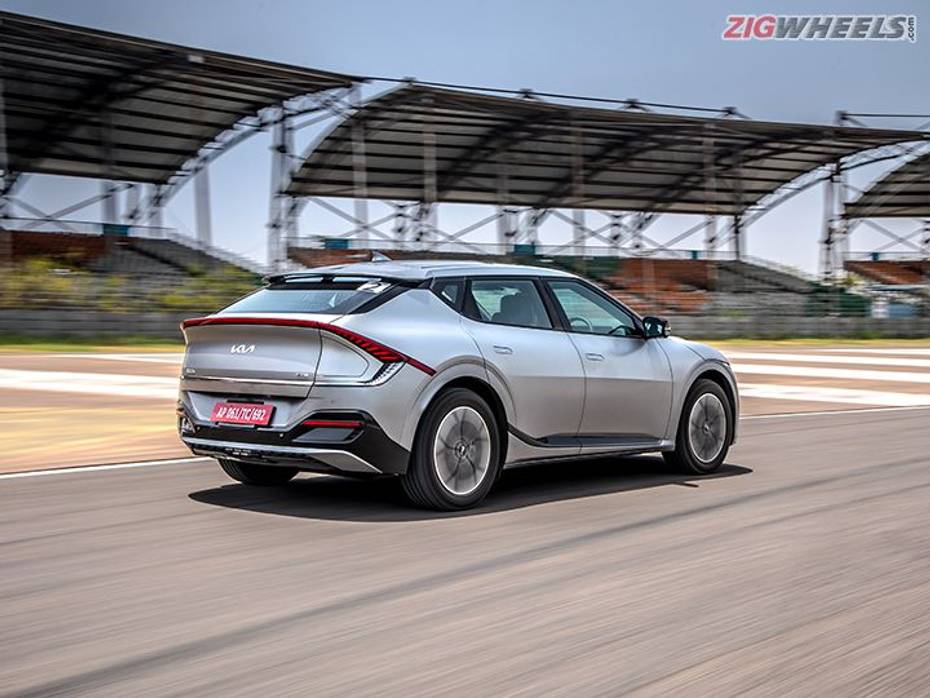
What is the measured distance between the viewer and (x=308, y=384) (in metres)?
6.63

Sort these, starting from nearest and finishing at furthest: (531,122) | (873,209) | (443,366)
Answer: (443,366) → (531,122) → (873,209)

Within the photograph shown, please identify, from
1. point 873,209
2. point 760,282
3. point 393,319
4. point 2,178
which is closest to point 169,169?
point 2,178

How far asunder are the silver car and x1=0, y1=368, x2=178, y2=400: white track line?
7.71m

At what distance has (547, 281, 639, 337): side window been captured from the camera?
8.02 meters

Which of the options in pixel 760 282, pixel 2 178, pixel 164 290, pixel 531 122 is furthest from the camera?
pixel 760 282

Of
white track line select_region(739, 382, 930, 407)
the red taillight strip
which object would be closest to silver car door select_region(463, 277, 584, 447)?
the red taillight strip

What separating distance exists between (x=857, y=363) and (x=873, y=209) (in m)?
36.6

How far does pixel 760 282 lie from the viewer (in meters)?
55.1

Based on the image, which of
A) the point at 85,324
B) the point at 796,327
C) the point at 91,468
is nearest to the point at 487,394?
the point at 91,468

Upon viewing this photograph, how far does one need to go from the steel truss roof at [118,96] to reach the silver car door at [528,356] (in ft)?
84.1

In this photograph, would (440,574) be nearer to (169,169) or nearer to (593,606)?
(593,606)

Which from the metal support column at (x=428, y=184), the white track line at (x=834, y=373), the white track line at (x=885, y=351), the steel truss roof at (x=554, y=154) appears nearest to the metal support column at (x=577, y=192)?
the steel truss roof at (x=554, y=154)

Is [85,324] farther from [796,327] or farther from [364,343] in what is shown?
[364,343]

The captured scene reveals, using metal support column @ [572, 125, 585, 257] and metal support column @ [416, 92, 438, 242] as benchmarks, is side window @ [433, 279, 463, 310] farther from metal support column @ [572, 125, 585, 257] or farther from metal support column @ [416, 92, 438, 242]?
metal support column @ [572, 125, 585, 257]
